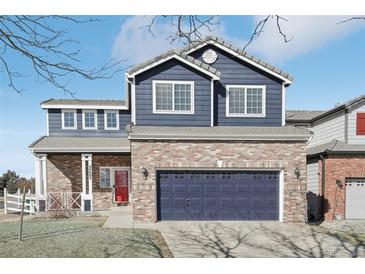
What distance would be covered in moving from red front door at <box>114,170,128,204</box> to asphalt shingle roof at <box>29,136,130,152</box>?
6.32ft

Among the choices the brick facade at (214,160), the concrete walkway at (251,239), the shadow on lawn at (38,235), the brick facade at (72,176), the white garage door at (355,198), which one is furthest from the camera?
the brick facade at (72,176)

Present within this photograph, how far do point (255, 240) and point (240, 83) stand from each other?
729cm

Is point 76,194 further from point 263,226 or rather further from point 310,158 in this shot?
point 310,158

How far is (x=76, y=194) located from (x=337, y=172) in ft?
44.5

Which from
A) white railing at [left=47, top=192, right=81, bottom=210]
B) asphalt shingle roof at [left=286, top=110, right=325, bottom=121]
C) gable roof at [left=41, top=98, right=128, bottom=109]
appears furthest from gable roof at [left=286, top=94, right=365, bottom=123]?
white railing at [left=47, top=192, right=81, bottom=210]

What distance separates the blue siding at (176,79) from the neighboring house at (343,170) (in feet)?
20.9

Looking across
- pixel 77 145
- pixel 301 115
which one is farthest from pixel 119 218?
pixel 301 115

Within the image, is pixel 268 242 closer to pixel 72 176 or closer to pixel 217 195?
pixel 217 195

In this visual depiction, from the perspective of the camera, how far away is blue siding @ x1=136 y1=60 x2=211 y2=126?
489 inches

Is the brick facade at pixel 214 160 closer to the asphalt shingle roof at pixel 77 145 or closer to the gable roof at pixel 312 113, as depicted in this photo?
the asphalt shingle roof at pixel 77 145

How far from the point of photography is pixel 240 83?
13484 millimetres

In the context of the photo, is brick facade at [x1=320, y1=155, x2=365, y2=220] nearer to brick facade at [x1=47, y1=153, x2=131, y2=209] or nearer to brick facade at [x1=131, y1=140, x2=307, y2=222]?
brick facade at [x1=131, y1=140, x2=307, y2=222]

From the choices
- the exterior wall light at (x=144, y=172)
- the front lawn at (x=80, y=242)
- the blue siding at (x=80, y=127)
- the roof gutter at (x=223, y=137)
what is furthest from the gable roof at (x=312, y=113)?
the front lawn at (x=80, y=242)

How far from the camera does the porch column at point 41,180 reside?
14.4 m
